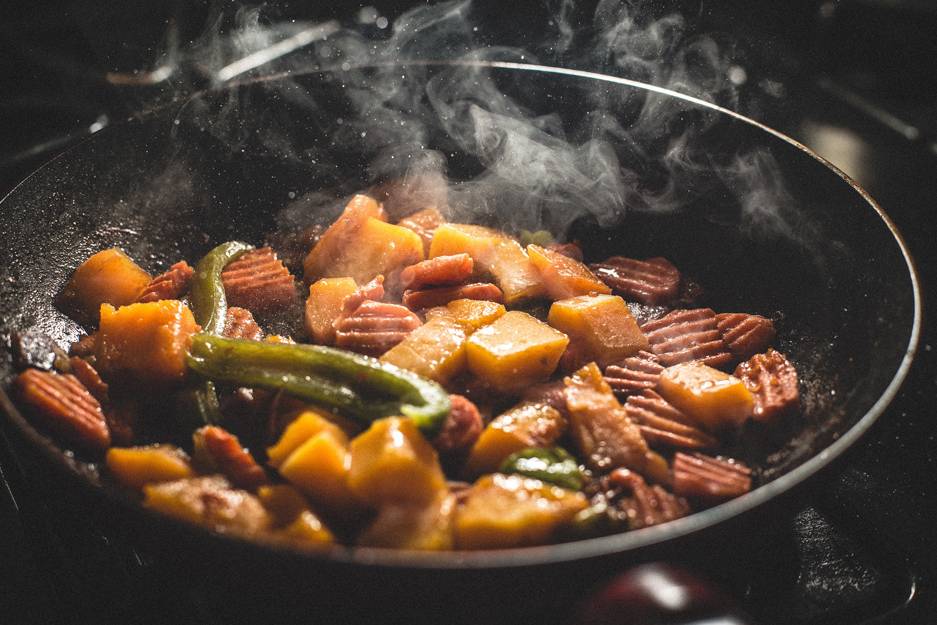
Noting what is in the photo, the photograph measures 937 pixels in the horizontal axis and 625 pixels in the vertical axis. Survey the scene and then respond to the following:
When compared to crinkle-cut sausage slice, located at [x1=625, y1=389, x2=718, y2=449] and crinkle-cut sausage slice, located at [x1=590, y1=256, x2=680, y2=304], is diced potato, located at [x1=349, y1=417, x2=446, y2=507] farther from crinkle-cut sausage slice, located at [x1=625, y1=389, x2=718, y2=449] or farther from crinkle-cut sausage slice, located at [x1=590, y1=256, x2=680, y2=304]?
crinkle-cut sausage slice, located at [x1=590, y1=256, x2=680, y2=304]

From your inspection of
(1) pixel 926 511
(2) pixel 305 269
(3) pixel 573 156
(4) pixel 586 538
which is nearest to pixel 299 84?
(2) pixel 305 269

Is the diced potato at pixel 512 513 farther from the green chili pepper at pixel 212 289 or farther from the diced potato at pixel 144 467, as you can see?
the green chili pepper at pixel 212 289

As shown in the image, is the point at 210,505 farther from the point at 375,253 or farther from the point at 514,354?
the point at 375,253

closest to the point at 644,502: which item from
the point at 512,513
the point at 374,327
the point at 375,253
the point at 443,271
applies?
the point at 512,513

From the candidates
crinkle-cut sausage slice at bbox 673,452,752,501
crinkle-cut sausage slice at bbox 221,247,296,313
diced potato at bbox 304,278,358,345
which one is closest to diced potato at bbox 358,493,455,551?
crinkle-cut sausage slice at bbox 673,452,752,501

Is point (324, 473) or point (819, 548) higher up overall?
point (324, 473)

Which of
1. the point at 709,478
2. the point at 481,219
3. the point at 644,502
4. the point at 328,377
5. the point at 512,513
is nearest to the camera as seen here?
the point at 512,513
